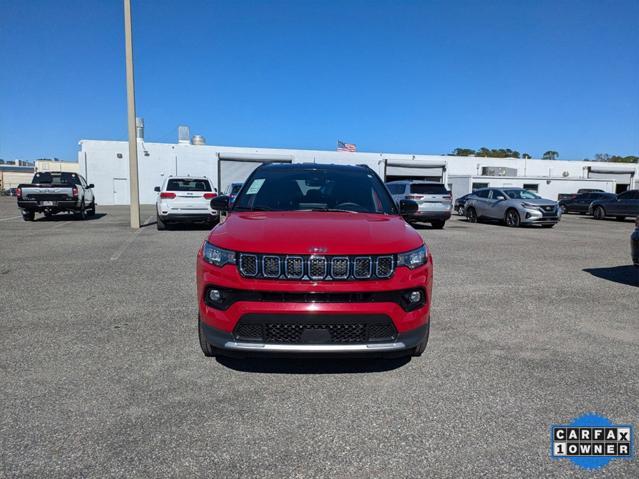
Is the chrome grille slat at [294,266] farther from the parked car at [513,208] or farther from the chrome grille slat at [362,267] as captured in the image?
the parked car at [513,208]

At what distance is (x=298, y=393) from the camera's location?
3.15 metres

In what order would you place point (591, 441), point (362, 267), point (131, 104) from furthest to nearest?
point (131, 104), point (362, 267), point (591, 441)

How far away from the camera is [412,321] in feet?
10.2

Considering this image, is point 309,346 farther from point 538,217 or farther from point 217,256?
point 538,217

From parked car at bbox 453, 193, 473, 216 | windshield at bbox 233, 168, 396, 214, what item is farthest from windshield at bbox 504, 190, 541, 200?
windshield at bbox 233, 168, 396, 214

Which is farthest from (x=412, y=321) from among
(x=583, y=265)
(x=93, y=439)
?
(x=583, y=265)

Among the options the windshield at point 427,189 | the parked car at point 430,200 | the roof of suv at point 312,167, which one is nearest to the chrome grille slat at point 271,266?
the roof of suv at point 312,167

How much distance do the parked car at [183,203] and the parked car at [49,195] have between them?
A: 17.9 ft

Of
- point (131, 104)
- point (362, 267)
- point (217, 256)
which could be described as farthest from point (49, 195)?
point (362, 267)

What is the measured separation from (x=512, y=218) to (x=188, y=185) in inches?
489

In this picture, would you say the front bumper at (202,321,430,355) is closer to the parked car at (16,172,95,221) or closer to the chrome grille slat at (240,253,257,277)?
the chrome grille slat at (240,253,257,277)

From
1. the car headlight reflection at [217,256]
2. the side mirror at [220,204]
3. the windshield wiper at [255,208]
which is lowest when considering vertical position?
the car headlight reflection at [217,256]

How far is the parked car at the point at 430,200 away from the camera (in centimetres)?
1622

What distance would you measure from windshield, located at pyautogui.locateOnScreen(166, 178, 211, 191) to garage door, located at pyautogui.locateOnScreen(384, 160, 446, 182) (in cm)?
2568
